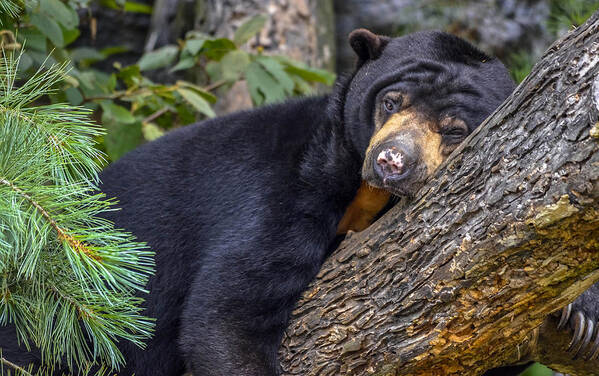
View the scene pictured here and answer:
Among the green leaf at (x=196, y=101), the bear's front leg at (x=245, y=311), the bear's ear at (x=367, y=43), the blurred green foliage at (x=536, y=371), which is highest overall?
the bear's ear at (x=367, y=43)

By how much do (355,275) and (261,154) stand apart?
0.99 meters

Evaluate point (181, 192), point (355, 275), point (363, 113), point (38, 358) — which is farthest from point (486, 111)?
point (38, 358)

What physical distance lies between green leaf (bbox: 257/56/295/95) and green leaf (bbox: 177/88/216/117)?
1.72 feet

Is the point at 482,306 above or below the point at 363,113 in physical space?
below

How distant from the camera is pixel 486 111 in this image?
324 centimetres

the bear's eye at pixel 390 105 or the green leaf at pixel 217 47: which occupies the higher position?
the bear's eye at pixel 390 105

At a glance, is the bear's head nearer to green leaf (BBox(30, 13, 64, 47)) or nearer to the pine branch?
the pine branch

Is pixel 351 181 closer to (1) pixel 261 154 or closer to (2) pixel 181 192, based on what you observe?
(1) pixel 261 154

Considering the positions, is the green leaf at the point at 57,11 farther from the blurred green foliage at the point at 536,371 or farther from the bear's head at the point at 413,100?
the blurred green foliage at the point at 536,371

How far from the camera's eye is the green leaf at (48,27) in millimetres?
4418

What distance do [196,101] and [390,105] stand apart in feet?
6.27

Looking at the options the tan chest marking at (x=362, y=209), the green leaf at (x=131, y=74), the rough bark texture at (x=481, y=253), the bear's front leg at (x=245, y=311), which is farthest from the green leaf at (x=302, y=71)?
the rough bark texture at (x=481, y=253)

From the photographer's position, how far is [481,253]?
2.48m

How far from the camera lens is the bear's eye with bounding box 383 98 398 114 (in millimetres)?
3299
